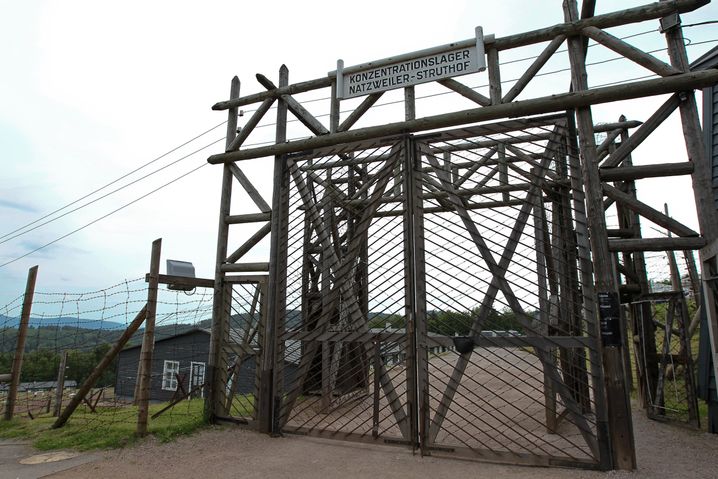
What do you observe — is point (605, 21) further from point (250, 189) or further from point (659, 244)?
point (250, 189)

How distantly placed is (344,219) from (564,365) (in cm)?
428

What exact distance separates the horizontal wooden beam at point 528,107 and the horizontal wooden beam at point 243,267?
1.69m

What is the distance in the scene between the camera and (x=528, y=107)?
15.8 ft

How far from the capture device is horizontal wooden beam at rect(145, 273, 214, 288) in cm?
563

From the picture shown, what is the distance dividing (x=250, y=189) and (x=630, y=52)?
16.7 feet

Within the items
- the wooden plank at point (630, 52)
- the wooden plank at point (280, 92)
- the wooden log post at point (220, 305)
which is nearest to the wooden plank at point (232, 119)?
the wooden log post at point (220, 305)

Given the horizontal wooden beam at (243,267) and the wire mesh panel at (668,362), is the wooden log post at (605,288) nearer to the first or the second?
the wire mesh panel at (668,362)

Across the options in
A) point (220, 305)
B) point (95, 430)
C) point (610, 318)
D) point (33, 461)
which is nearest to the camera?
point (610, 318)

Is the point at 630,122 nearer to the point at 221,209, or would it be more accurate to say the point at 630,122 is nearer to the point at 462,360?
the point at 462,360

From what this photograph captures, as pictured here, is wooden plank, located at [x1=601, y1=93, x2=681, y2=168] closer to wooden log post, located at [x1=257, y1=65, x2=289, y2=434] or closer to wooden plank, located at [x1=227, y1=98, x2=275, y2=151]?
wooden log post, located at [x1=257, y1=65, x2=289, y2=434]

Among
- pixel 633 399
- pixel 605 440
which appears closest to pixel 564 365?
pixel 605 440

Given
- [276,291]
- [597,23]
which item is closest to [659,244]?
[597,23]

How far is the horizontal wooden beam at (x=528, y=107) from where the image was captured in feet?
14.5

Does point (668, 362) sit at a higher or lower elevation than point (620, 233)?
lower
